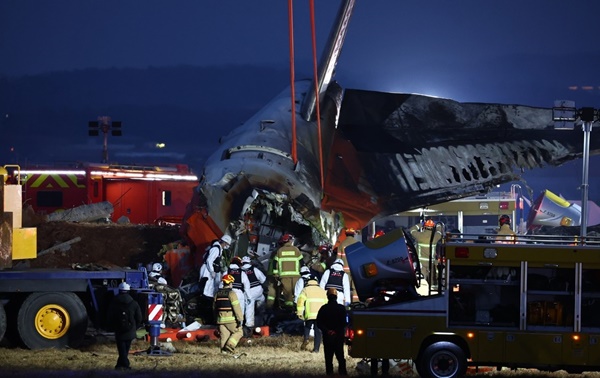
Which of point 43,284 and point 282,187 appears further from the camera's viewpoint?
point 282,187

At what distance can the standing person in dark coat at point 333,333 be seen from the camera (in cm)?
1661

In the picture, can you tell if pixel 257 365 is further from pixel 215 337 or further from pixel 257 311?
pixel 257 311

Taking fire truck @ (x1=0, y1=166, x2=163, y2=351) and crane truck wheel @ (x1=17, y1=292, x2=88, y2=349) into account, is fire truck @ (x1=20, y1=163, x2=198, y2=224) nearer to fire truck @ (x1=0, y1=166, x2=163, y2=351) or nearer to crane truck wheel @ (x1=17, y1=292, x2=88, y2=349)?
fire truck @ (x1=0, y1=166, x2=163, y2=351)

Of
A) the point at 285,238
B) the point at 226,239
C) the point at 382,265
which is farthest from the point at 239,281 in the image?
the point at 382,265

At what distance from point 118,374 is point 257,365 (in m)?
2.44

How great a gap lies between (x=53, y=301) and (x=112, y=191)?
20116mm

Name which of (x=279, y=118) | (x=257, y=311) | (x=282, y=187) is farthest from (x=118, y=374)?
(x=279, y=118)

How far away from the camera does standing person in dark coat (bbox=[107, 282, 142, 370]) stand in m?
16.9

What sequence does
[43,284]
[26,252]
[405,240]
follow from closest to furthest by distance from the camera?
[405,240], [43,284], [26,252]

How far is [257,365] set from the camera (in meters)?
17.3

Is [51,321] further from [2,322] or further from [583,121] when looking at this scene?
[583,121]

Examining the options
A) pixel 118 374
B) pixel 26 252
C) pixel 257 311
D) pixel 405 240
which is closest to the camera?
pixel 118 374

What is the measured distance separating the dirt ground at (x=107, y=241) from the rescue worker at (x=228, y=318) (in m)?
10.1

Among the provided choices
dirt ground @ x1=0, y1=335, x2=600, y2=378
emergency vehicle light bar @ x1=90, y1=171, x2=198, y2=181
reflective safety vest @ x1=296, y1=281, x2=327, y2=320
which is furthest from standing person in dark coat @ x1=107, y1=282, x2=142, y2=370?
emergency vehicle light bar @ x1=90, y1=171, x2=198, y2=181
